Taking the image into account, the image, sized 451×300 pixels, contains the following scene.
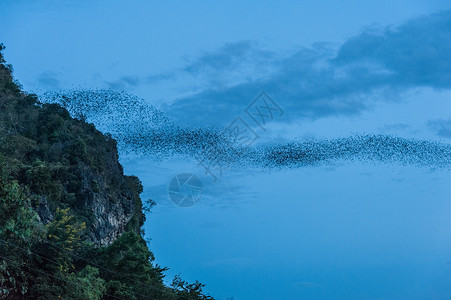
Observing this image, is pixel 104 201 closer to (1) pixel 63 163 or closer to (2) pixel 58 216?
(1) pixel 63 163

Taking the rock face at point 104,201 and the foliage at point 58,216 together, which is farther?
the rock face at point 104,201

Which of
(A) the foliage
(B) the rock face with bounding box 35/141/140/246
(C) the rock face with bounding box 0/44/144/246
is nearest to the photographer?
(A) the foliage

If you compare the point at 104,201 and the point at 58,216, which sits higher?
the point at 104,201

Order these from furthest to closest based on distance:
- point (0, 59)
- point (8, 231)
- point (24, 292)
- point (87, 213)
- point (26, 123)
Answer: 1. point (0, 59)
2. point (26, 123)
3. point (87, 213)
4. point (24, 292)
5. point (8, 231)

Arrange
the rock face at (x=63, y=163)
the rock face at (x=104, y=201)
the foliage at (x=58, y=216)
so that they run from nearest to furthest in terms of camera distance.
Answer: the foliage at (x=58, y=216) → the rock face at (x=63, y=163) → the rock face at (x=104, y=201)

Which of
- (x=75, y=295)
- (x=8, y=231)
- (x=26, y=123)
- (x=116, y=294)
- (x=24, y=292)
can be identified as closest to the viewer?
(x=8, y=231)

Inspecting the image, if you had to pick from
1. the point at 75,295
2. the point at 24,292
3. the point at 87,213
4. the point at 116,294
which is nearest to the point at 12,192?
the point at 24,292

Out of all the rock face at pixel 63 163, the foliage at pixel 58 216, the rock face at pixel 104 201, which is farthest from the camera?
the rock face at pixel 104 201

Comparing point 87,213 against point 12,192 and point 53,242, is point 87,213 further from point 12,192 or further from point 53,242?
point 12,192

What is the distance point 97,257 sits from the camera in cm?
1948

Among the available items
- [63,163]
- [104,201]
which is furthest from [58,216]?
[104,201]

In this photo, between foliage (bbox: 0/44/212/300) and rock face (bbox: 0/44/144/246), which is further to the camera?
rock face (bbox: 0/44/144/246)

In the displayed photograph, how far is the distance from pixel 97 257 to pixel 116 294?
6.93 ft

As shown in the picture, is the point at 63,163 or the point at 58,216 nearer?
the point at 58,216
